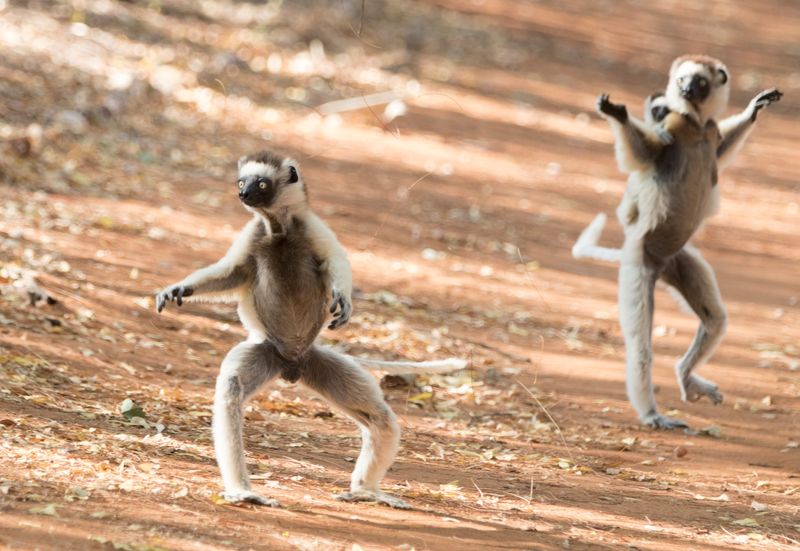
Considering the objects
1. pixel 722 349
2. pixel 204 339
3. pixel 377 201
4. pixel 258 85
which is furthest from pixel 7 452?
pixel 258 85

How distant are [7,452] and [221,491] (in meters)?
0.98

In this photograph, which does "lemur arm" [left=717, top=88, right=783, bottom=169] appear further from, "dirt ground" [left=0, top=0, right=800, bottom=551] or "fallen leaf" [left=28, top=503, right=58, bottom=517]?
"fallen leaf" [left=28, top=503, right=58, bottom=517]

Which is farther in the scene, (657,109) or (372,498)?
(657,109)

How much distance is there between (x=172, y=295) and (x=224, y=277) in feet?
1.10

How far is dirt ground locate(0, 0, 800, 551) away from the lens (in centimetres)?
514

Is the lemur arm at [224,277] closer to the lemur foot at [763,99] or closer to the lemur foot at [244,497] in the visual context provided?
the lemur foot at [244,497]

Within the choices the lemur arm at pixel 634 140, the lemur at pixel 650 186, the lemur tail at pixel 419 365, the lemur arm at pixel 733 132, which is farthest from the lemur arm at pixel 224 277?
the lemur arm at pixel 733 132

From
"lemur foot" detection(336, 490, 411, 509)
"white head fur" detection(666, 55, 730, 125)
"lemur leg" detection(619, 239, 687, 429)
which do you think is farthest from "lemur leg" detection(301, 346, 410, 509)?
"white head fur" detection(666, 55, 730, 125)

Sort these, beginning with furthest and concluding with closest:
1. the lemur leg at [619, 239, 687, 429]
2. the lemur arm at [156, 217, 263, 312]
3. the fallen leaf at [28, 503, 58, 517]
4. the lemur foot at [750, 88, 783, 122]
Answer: the lemur foot at [750, 88, 783, 122], the lemur leg at [619, 239, 687, 429], the lemur arm at [156, 217, 263, 312], the fallen leaf at [28, 503, 58, 517]

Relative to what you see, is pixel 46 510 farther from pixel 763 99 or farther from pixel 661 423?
pixel 763 99

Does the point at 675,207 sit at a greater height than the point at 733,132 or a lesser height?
lesser

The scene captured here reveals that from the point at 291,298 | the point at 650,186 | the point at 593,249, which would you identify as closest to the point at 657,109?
the point at 650,186

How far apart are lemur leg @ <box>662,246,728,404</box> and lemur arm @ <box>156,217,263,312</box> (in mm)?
3424

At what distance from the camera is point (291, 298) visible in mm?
5246
